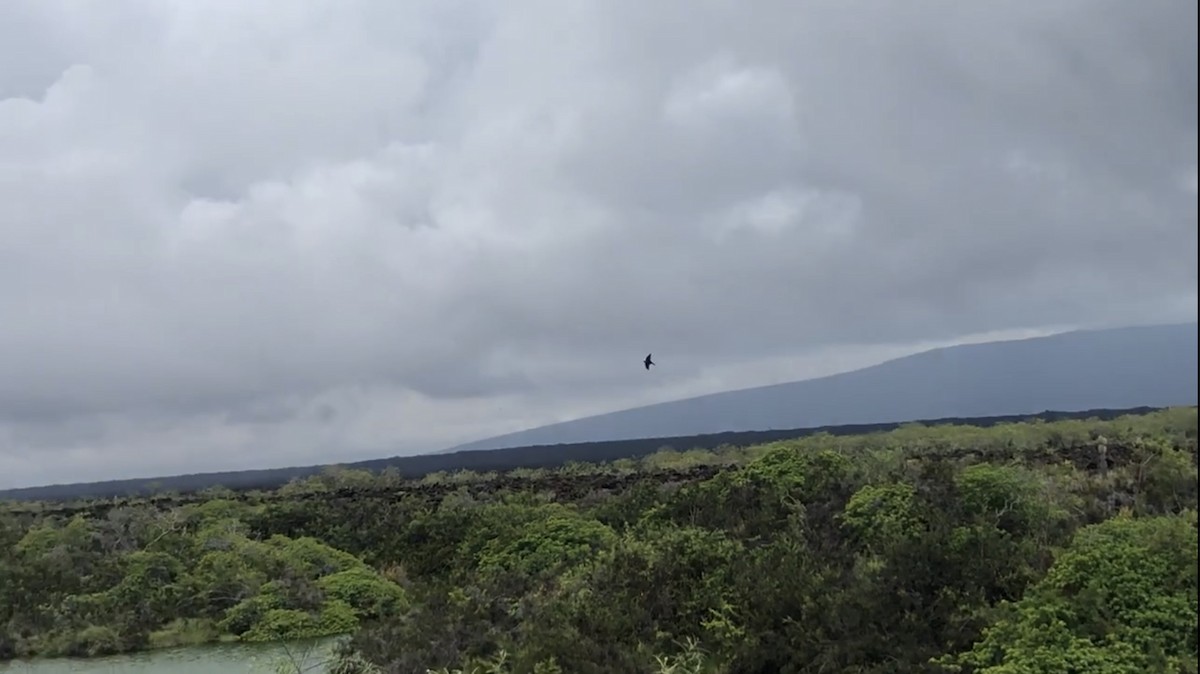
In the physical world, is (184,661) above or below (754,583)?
below

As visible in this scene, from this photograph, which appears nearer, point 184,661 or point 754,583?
point 754,583

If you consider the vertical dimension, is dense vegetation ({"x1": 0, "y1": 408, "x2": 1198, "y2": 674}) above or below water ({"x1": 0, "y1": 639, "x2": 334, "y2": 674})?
above

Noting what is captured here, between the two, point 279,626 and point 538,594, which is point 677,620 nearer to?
point 538,594

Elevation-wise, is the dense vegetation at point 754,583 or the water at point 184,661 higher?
the dense vegetation at point 754,583

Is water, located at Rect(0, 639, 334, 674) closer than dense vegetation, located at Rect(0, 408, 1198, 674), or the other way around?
dense vegetation, located at Rect(0, 408, 1198, 674)

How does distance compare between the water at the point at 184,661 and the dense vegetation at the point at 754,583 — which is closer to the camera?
the dense vegetation at the point at 754,583
